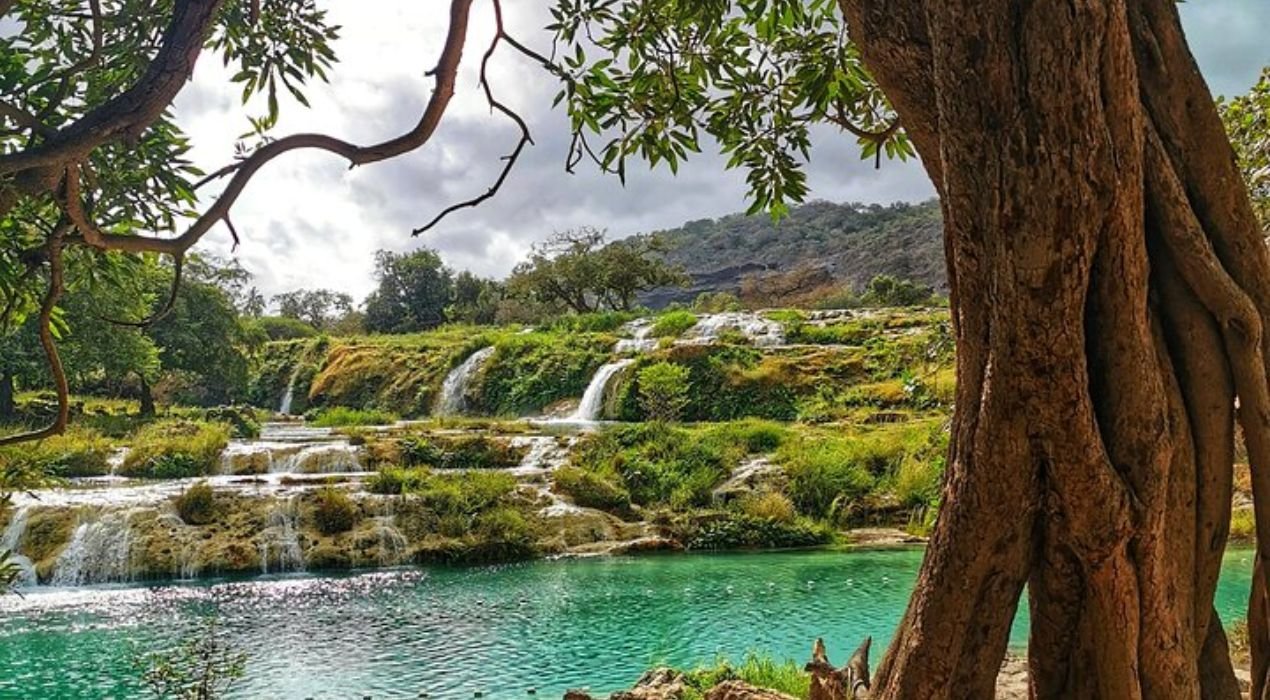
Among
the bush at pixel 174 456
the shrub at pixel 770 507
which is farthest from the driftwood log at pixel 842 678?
the bush at pixel 174 456

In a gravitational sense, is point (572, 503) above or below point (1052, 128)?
below

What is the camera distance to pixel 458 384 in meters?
26.7

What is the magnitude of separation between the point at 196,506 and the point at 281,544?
1469mm

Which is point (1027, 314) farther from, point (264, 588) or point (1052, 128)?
point (264, 588)

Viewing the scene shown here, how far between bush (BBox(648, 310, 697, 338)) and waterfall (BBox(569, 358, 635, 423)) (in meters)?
2.88

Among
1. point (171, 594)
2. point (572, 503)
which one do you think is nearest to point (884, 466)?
point (572, 503)

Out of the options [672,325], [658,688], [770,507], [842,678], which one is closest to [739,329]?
[672,325]

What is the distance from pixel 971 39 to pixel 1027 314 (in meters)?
0.48

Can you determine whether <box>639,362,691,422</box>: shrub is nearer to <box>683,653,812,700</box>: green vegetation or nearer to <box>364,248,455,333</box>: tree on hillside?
<box>683,653,812,700</box>: green vegetation

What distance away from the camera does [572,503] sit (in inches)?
549

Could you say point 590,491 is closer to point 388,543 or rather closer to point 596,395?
point 388,543

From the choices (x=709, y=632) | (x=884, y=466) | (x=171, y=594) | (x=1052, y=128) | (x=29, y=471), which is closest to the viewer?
(x=1052, y=128)

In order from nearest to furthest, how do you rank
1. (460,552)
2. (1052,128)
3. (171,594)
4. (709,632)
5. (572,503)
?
(1052,128), (709,632), (171,594), (460,552), (572,503)

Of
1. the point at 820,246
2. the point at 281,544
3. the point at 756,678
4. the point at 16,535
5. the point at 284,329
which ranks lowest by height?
the point at 756,678
